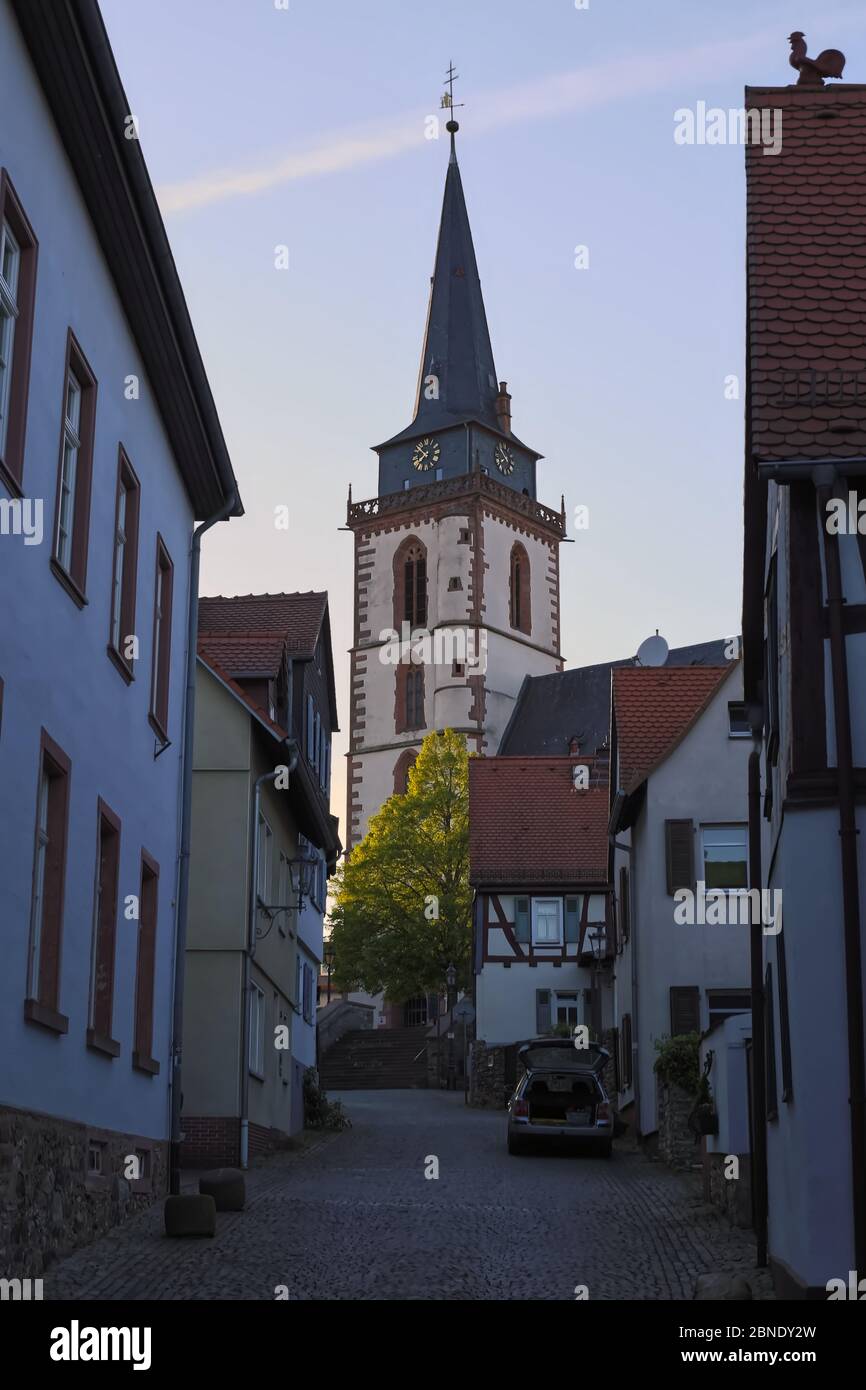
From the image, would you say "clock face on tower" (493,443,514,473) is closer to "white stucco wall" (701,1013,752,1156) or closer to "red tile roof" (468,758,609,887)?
"red tile roof" (468,758,609,887)

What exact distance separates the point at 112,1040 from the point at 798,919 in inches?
280

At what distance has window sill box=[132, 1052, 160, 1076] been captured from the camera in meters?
17.2

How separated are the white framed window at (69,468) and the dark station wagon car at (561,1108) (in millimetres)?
14384

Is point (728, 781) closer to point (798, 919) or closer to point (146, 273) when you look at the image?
point (146, 273)

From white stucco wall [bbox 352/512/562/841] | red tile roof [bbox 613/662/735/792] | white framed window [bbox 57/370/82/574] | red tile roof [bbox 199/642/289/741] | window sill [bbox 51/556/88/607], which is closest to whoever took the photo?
window sill [bbox 51/556/88/607]

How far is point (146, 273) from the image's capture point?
16.0 metres

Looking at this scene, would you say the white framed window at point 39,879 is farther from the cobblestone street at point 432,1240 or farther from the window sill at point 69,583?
the cobblestone street at point 432,1240

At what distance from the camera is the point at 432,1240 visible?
15281mm

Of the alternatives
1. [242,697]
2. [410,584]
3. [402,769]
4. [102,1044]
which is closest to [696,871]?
[242,697]

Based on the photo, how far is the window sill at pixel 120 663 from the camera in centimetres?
1569

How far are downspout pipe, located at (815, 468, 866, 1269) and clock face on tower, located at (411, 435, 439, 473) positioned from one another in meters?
78.4

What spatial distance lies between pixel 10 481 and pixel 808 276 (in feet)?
17.8

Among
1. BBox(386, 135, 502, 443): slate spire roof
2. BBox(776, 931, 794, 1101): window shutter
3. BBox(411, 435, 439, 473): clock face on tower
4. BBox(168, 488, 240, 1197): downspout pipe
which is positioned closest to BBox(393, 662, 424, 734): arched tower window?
BBox(411, 435, 439, 473): clock face on tower
